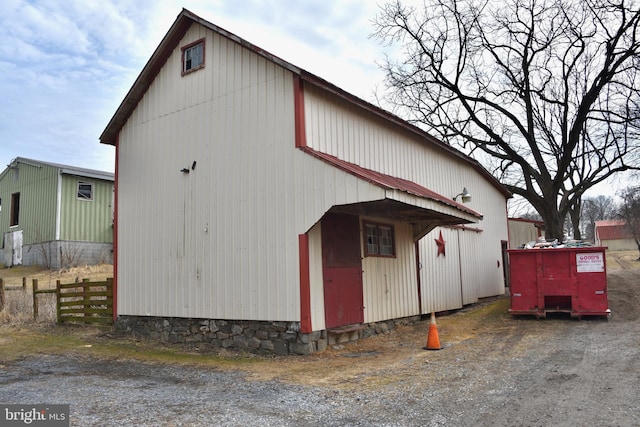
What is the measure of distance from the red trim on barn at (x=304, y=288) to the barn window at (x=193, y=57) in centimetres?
504

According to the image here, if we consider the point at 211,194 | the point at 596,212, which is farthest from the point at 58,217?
the point at 596,212

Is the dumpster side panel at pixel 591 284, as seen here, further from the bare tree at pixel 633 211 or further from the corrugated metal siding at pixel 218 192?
the bare tree at pixel 633 211

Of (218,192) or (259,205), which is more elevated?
(218,192)

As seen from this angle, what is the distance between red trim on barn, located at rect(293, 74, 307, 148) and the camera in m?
9.64

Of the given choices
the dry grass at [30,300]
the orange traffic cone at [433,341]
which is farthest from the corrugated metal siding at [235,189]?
the dry grass at [30,300]

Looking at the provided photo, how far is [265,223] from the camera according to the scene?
9977 mm

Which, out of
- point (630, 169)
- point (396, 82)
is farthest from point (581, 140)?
point (396, 82)

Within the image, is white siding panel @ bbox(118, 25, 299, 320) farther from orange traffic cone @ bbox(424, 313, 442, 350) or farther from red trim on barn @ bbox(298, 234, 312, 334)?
orange traffic cone @ bbox(424, 313, 442, 350)

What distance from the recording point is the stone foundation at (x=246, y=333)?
9422 mm

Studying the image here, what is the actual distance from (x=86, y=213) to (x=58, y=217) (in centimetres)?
142

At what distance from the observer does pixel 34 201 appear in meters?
24.0

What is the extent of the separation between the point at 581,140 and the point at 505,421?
28.3 metres

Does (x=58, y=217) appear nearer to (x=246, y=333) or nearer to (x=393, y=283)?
(x=246, y=333)

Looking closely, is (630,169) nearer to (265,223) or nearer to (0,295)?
(265,223)
